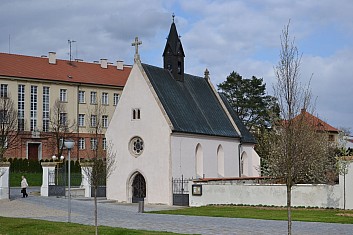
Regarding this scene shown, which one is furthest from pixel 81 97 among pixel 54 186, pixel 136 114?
pixel 136 114

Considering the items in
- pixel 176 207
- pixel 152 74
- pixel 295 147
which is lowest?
pixel 176 207

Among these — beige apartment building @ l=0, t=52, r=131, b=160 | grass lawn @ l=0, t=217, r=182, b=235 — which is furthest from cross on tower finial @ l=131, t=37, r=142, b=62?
beige apartment building @ l=0, t=52, r=131, b=160

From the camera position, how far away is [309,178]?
4009cm

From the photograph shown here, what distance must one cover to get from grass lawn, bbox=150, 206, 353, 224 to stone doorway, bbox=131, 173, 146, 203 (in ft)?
22.0

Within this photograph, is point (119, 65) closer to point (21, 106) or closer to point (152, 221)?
point (21, 106)

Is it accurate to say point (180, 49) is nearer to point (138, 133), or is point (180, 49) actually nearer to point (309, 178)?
point (138, 133)

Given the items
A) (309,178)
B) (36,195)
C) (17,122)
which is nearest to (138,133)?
(36,195)

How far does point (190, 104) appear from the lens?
44.2 metres

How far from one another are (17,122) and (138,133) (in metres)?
34.5

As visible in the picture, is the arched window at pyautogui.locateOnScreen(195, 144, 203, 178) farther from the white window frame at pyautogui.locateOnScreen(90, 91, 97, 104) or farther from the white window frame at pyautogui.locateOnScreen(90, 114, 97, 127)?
the white window frame at pyautogui.locateOnScreen(90, 91, 97, 104)

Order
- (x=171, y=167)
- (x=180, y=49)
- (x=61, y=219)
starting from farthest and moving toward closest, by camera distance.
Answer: (x=180, y=49)
(x=171, y=167)
(x=61, y=219)

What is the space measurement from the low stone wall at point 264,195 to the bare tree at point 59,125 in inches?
1396

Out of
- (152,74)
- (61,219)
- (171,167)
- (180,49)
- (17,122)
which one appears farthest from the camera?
(17,122)

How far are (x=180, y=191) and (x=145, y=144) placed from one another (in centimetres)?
403
